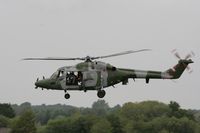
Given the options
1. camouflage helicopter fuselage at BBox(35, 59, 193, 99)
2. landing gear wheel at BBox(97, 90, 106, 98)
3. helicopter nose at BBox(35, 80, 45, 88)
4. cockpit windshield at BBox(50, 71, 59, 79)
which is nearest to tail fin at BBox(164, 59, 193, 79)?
camouflage helicopter fuselage at BBox(35, 59, 193, 99)

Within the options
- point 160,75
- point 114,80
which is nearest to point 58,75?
point 114,80

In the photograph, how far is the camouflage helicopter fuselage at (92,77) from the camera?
68.4m

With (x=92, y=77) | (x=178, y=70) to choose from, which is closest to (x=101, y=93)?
(x=92, y=77)

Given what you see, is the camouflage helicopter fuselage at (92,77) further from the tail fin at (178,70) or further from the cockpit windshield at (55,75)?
the tail fin at (178,70)

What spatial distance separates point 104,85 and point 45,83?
6.31 meters

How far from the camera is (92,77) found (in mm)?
68562

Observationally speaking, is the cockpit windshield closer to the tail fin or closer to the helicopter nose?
the helicopter nose

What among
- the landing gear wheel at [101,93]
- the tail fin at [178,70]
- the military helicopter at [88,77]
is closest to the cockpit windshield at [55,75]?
the military helicopter at [88,77]

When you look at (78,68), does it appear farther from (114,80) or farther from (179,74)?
(179,74)

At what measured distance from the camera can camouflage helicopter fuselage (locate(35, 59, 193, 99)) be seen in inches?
2694

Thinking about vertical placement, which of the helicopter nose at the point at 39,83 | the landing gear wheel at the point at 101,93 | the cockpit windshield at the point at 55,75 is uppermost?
the cockpit windshield at the point at 55,75

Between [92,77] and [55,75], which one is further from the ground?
[55,75]

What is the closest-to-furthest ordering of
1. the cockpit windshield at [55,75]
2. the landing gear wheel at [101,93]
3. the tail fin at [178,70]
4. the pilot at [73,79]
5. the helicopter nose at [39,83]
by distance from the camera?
1. the landing gear wheel at [101,93]
2. the pilot at [73,79]
3. the cockpit windshield at [55,75]
4. the helicopter nose at [39,83]
5. the tail fin at [178,70]

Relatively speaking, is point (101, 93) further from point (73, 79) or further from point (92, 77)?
point (73, 79)
